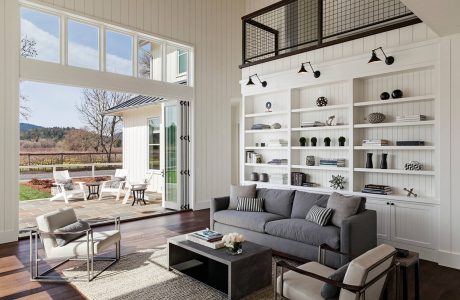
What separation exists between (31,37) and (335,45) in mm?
5307

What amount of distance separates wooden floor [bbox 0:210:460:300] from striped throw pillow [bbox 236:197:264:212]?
4.11 feet

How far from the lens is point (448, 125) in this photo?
4.06 m

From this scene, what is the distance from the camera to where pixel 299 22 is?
785 centimetres

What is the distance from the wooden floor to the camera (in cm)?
327

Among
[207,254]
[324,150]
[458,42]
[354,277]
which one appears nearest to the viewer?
[354,277]

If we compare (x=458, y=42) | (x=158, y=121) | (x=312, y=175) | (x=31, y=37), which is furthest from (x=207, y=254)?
(x=158, y=121)

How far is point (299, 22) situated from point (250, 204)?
5.06 meters

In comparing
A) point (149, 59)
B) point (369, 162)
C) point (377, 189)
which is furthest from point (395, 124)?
point (149, 59)

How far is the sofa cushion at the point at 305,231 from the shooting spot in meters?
3.82

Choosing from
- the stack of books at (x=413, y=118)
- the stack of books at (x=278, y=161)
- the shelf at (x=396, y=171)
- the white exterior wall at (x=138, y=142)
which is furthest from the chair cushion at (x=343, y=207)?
the white exterior wall at (x=138, y=142)

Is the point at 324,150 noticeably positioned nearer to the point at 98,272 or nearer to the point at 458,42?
the point at 458,42

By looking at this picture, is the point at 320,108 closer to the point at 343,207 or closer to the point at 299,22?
the point at 343,207

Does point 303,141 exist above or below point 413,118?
below

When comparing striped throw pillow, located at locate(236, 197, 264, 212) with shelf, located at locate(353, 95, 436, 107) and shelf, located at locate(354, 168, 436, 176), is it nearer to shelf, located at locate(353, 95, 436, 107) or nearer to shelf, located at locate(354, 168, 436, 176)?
shelf, located at locate(354, 168, 436, 176)
